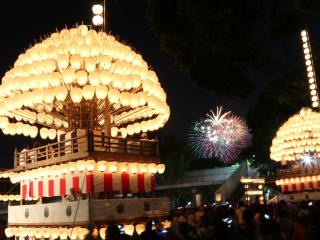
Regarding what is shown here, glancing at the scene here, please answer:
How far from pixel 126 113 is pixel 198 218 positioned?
7.49m

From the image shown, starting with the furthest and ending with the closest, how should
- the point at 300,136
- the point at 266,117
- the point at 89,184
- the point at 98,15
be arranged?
1. the point at 266,117
2. the point at 300,136
3. the point at 98,15
4. the point at 89,184

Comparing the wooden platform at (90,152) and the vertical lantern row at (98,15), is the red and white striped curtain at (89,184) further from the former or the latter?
the vertical lantern row at (98,15)

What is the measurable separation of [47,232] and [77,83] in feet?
18.6

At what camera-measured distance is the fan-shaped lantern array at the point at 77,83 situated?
14734 mm

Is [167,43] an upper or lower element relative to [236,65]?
upper

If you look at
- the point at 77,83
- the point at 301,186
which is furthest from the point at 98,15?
the point at 301,186

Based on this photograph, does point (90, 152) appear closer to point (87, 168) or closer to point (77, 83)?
point (87, 168)

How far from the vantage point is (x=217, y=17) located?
14.8 m

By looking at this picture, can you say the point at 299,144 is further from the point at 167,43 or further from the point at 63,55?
the point at 63,55

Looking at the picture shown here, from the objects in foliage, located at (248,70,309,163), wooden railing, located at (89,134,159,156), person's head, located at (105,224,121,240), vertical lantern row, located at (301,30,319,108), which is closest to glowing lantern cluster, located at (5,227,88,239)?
wooden railing, located at (89,134,159,156)

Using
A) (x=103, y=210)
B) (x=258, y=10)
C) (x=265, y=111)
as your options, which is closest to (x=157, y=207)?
(x=103, y=210)

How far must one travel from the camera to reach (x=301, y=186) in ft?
95.6

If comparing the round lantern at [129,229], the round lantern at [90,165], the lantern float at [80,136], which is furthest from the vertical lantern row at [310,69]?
the round lantern at [90,165]

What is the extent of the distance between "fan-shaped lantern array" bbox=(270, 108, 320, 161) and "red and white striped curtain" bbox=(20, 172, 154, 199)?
13008 mm
